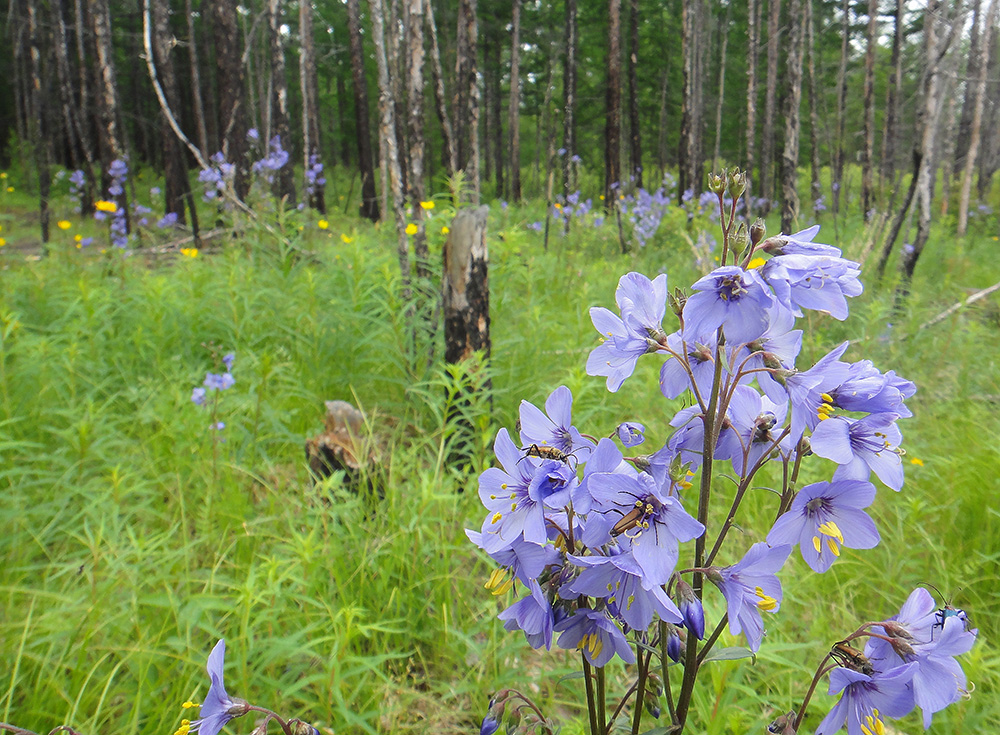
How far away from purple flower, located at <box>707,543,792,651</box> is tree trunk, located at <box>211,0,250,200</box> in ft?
28.6

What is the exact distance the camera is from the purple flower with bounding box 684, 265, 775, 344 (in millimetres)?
648

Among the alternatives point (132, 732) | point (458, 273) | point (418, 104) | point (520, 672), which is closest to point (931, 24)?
point (418, 104)

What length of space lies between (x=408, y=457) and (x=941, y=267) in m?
8.97

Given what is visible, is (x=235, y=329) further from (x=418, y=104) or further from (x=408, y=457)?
(x=418, y=104)

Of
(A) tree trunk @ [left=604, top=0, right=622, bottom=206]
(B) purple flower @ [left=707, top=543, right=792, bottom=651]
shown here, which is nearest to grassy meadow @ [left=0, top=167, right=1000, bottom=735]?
(B) purple flower @ [left=707, top=543, right=792, bottom=651]

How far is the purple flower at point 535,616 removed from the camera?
71cm

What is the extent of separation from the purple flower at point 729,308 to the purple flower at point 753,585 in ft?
0.82

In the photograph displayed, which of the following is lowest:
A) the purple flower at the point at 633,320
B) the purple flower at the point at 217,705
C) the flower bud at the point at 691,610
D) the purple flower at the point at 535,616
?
the purple flower at the point at 217,705

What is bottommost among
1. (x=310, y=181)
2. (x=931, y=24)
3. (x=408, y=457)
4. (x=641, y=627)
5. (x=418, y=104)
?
(x=408, y=457)

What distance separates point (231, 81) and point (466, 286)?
795 centimetres

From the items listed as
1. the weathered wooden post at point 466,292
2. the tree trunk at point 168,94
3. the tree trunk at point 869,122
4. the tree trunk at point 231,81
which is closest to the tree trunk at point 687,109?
the tree trunk at point 869,122

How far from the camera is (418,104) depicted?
4613 millimetres

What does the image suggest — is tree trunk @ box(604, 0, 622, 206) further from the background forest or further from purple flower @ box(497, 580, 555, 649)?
purple flower @ box(497, 580, 555, 649)

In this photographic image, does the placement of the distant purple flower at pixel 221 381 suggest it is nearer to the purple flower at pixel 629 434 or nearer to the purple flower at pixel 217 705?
the purple flower at pixel 217 705
